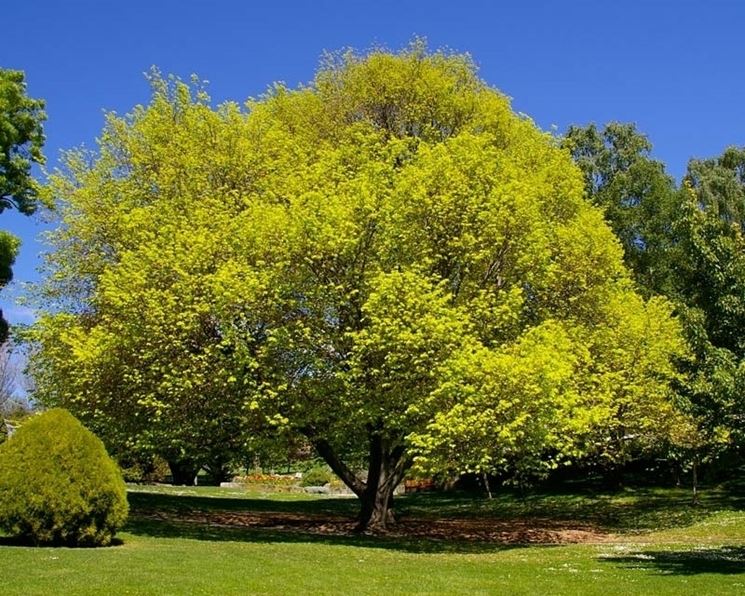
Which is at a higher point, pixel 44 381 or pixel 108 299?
pixel 108 299

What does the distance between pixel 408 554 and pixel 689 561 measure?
245 inches

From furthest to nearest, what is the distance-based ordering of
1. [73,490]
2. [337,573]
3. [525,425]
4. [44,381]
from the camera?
[44,381], [525,425], [73,490], [337,573]

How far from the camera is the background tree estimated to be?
84.3 ft

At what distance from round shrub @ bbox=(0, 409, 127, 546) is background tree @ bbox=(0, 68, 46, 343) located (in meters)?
11.6

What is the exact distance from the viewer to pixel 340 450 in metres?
28.1

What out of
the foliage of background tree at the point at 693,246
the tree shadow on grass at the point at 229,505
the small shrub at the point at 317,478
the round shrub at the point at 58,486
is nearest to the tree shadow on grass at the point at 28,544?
the round shrub at the point at 58,486

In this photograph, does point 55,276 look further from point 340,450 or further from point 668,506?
point 668,506

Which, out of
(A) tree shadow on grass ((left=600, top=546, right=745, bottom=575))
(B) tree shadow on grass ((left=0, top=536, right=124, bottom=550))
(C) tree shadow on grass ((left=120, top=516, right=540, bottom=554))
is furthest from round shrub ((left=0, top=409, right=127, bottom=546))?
(A) tree shadow on grass ((left=600, top=546, right=745, bottom=575))

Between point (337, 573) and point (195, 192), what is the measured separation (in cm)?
1424

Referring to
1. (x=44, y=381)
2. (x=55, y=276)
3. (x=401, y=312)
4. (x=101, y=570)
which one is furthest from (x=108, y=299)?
(x=101, y=570)

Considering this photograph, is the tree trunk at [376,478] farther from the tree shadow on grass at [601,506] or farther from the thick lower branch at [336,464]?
the tree shadow on grass at [601,506]

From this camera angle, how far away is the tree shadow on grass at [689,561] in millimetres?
15184

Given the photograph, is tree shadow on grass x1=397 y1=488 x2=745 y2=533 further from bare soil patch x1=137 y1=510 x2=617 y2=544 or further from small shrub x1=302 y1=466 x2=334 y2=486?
small shrub x1=302 y1=466 x2=334 y2=486

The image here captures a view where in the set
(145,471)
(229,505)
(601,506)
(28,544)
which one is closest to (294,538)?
(28,544)
